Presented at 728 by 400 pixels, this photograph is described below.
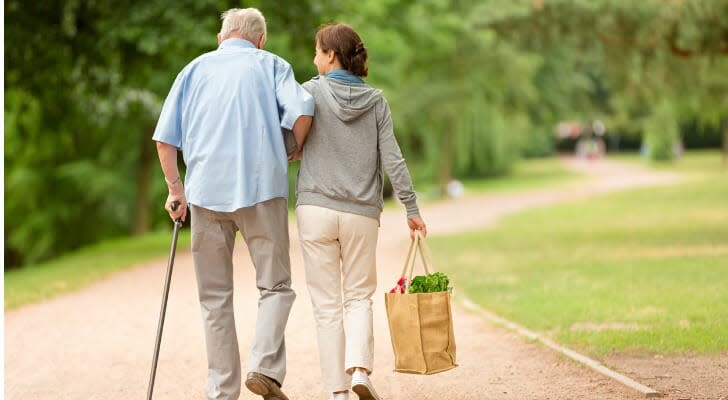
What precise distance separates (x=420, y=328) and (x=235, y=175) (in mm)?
1115

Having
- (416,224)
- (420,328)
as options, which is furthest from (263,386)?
(416,224)

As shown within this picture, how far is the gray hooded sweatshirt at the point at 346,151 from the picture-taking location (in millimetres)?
5531

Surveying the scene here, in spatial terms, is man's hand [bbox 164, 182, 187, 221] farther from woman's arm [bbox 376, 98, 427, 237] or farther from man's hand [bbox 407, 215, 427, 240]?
man's hand [bbox 407, 215, 427, 240]

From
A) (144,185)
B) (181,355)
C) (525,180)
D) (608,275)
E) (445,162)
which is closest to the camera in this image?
(181,355)

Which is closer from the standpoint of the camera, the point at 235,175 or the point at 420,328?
the point at 235,175

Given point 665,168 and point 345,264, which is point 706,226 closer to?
point 345,264

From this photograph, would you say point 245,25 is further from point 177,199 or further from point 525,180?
point 525,180

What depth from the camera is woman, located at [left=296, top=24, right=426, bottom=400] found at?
5.54 meters

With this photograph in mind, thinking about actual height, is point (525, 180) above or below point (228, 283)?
below

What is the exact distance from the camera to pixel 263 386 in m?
5.42

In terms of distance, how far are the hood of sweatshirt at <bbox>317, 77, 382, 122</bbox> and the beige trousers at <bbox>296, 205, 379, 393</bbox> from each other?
1.50 ft

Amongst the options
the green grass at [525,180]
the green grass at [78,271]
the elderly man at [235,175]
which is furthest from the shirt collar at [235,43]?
the green grass at [525,180]

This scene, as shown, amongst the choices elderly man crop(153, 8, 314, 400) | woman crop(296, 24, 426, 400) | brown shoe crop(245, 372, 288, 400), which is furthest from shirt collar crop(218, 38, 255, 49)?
brown shoe crop(245, 372, 288, 400)

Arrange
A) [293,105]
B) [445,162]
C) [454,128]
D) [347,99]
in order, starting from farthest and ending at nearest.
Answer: [454,128] < [445,162] < [347,99] < [293,105]
